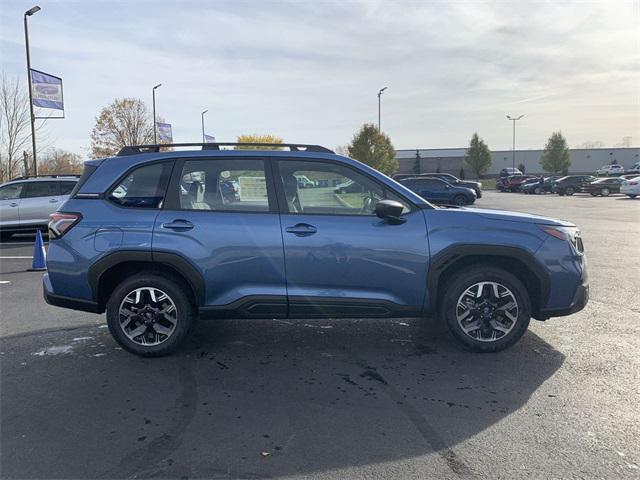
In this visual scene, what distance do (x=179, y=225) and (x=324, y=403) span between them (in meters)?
2.03

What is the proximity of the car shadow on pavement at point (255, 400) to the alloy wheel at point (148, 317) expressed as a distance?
23 centimetres

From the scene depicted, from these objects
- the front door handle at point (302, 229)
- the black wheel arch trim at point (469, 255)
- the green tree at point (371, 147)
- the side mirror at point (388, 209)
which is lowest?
the black wheel arch trim at point (469, 255)

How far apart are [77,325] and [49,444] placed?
2829 millimetres

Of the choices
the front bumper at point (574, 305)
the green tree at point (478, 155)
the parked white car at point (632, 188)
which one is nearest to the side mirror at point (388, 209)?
the front bumper at point (574, 305)

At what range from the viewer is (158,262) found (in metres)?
4.55

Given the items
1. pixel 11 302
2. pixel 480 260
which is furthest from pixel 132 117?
pixel 480 260

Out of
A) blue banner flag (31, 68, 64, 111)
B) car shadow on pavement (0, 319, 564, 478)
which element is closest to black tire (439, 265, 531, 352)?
car shadow on pavement (0, 319, 564, 478)

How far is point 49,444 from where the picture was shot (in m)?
3.17

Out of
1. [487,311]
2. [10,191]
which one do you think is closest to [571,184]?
[10,191]

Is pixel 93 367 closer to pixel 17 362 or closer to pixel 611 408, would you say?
pixel 17 362

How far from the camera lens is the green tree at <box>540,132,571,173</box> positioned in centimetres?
7088

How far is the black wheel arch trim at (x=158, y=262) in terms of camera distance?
14.6ft

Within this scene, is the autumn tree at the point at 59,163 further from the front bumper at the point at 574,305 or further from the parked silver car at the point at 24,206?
the front bumper at the point at 574,305

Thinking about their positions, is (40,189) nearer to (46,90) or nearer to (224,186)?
(46,90)
